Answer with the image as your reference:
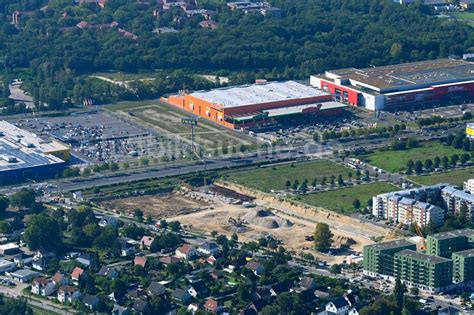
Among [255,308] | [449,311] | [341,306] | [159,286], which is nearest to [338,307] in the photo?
[341,306]

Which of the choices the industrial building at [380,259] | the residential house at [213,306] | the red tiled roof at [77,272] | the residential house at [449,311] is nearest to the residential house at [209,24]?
the industrial building at [380,259]

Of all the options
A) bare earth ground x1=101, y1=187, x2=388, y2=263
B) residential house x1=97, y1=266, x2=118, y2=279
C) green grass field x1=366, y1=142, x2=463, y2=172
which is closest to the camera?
residential house x1=97, y1=266, x2=118, y2=279

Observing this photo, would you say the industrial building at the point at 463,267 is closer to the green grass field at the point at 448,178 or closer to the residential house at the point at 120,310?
the residential house at the point at 120,310

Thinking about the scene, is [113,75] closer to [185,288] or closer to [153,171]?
[153,171]

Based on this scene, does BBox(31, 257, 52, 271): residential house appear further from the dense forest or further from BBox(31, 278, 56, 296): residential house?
the dense forest

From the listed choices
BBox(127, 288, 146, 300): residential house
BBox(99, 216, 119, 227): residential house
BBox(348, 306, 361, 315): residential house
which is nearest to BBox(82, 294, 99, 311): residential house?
BBox(127, 288, 146, 300): residential house

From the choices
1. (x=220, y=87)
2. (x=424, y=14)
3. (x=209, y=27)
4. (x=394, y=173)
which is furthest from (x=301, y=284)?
(x=424, y=14)

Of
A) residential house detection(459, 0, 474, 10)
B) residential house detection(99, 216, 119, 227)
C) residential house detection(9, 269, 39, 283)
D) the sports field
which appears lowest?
residential house detection(459, 0, 474, 10)
